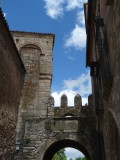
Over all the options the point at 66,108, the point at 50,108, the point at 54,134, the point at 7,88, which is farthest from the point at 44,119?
the point at 7,88

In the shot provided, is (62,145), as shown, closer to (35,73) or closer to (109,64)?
(35,73)

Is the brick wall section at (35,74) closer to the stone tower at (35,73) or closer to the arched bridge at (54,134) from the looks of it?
the stone tower at (35,73)

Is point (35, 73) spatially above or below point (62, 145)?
above

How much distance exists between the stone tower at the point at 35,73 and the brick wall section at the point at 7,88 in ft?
6.15

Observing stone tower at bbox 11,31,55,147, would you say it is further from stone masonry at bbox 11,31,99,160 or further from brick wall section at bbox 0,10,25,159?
brick wall section at bbox 0,10,25,159

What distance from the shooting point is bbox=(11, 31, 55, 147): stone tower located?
1162cm

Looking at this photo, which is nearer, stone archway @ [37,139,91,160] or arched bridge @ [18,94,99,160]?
arched bridge @ [18,94,99,160]

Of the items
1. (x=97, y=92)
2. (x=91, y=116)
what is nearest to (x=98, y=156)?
(x=91, y=116)

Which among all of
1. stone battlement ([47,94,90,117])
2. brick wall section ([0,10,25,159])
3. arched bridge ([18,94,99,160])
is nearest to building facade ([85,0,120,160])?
arched bridge ([18,94,99,160])

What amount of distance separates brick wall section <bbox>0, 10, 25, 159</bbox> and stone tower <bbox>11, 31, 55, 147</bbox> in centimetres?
187

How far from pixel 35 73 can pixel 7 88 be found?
524 centimetres

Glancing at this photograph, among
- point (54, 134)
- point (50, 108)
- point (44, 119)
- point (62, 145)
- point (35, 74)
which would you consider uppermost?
point (35, 74)

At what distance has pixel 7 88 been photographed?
7945 mm

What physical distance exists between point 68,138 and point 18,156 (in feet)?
7.47
